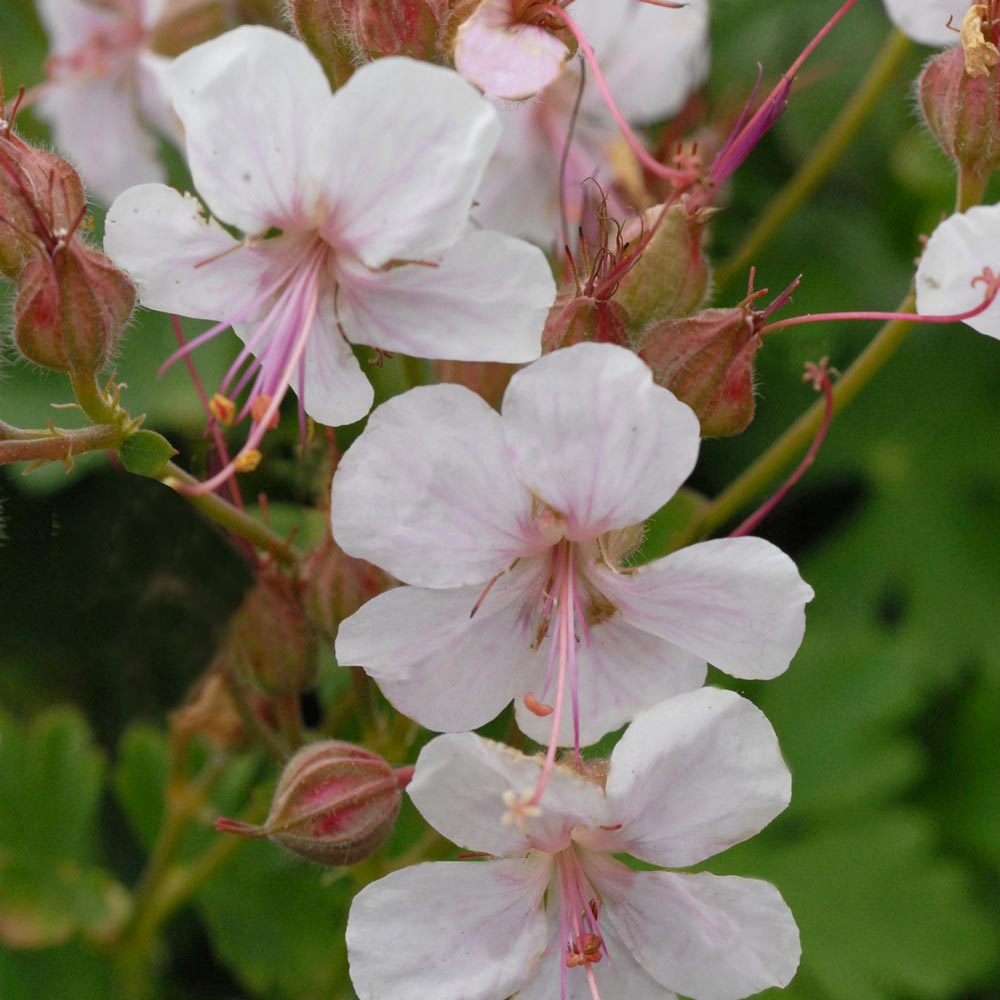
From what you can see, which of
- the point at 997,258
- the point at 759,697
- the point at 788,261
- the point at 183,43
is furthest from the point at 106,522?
the point at 997,258

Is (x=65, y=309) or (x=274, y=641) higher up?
(x=65, y=309)

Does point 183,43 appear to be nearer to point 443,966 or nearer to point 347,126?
point 347,126

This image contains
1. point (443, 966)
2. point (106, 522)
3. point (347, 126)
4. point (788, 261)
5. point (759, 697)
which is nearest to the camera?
point (347, 126)

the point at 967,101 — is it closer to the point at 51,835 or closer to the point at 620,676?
the point at 620,676

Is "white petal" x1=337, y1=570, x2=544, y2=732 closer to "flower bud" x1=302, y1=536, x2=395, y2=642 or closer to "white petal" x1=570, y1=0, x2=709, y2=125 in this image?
"flower bud" x1=302, y1=536, x2=395, y2=642

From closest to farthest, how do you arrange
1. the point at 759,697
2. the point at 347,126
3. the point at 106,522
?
the point at 347,126, the point at 106,522, the point at 759,697

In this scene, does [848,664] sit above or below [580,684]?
below

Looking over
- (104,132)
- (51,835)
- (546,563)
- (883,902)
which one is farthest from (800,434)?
(104,132)

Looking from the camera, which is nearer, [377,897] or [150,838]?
[377,897]
